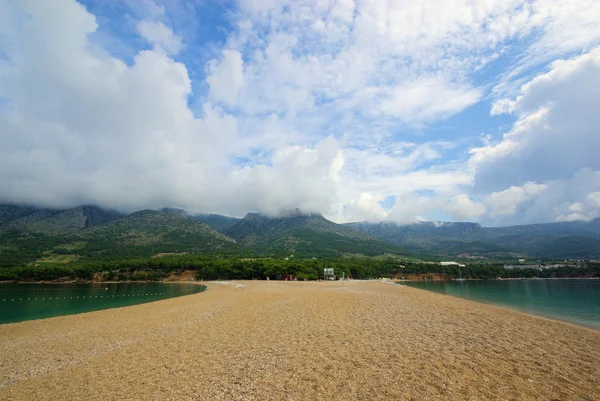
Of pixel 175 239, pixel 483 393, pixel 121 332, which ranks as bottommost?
pixel 121 332

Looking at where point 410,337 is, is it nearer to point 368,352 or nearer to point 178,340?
point 368,352

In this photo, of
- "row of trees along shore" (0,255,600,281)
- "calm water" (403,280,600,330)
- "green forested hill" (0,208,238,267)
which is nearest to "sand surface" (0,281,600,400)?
"calm water" (403,280,600,330)

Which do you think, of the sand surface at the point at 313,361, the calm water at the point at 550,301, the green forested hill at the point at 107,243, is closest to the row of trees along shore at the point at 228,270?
the green forested hill at the point at 107,243

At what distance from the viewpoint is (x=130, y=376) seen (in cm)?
1009

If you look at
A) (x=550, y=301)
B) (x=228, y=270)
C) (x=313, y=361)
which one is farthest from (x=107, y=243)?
(x=550, y=301)

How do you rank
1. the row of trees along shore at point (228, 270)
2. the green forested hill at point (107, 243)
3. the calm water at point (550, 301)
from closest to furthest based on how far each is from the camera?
the calm water at point (550, 301) < the row of trees along shore at point (228, 270) < the green forested hill at point (107, 243)

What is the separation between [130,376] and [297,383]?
20.0ft

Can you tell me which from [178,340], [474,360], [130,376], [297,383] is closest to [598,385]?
[474,360]

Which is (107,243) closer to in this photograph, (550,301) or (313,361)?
(313,361)

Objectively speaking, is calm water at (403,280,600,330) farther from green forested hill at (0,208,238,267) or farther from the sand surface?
green forested hill at (0,208,238,267)

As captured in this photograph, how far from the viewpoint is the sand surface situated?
26.2ft

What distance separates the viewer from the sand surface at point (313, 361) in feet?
26.2

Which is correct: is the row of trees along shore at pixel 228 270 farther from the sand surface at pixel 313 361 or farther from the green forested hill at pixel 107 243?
the sand surface at pixel 313 361

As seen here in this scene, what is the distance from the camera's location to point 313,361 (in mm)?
10328
